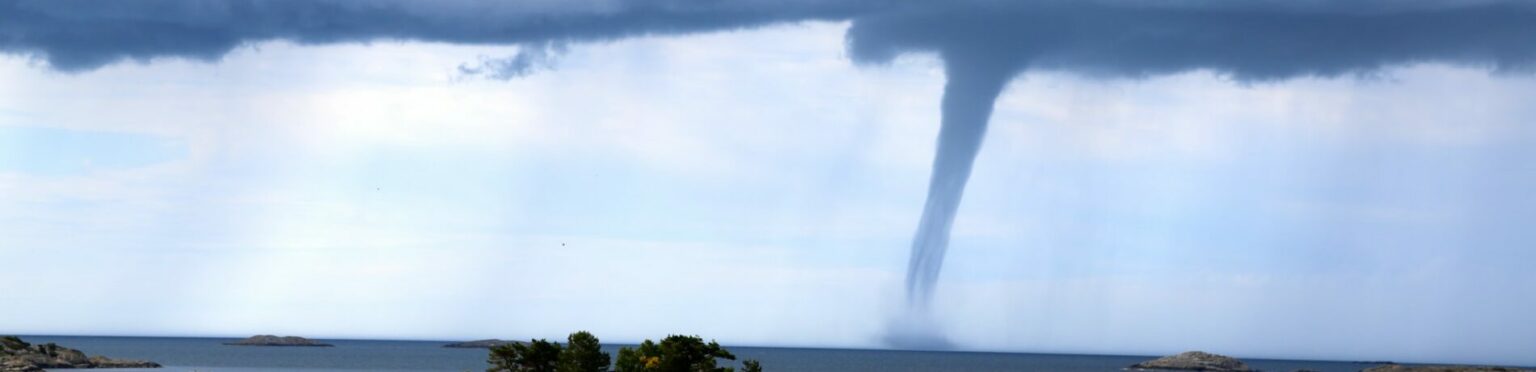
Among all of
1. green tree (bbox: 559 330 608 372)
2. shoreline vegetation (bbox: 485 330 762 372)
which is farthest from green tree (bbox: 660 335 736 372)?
green tree (bbox: 559 330 608 372)

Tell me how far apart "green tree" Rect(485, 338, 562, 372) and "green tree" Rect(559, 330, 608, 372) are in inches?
96.7

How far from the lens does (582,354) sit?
10538 centimetres

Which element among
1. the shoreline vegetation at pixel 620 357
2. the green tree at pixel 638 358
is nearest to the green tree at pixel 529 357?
the shoreline vegetation at pixel 620 357

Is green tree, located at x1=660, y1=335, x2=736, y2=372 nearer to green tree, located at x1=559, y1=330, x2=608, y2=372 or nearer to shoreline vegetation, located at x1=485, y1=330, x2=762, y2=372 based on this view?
shoreline vegetation, located at x1=485, y1=330, x2=762, y2=372

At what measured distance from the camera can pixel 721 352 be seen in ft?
335

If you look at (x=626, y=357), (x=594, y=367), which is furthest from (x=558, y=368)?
(x=626, y=357)

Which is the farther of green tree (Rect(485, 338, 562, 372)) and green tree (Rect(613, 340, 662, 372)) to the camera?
green tree (Rect(485, 338, 562, 372))

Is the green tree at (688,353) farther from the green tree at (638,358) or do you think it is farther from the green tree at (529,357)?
the green tree at (529,357)

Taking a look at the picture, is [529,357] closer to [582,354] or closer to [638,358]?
[582,354]

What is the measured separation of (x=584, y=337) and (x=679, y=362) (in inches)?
402

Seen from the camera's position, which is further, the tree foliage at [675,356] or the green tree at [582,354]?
the green tree at [582,354]

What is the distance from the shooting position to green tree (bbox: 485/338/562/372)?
4306 inches

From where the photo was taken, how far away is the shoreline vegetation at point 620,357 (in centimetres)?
9838

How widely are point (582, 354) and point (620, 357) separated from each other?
749cm
